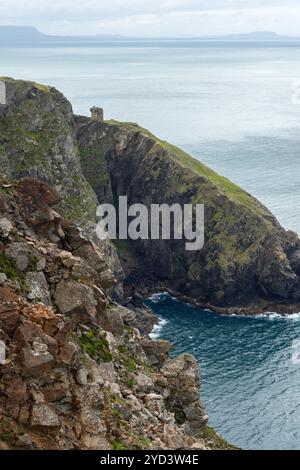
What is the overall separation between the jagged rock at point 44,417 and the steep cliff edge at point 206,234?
128 m

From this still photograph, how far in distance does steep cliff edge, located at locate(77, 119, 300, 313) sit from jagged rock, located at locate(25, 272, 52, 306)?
122m

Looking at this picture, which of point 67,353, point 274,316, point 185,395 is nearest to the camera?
point 67,353

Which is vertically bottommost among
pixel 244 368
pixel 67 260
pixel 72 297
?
pixel 244 368

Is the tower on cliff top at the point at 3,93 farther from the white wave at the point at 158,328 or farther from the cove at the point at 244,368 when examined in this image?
the white wave at the point at 158,328

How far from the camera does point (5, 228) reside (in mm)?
39375

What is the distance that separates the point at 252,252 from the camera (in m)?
166

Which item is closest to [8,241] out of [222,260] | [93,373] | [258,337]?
[93,373]

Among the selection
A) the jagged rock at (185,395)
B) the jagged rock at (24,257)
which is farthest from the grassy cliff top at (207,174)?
the jagged rock at (24,257)

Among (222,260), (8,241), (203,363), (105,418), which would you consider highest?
(8,241)

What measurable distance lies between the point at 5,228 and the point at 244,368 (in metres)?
89.3

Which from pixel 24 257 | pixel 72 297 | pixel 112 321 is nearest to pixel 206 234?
pixel 112 321

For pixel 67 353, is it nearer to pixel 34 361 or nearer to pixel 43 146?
pixel 34 361

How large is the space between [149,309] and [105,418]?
398 feet

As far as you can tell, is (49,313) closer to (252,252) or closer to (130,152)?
(252,252)
